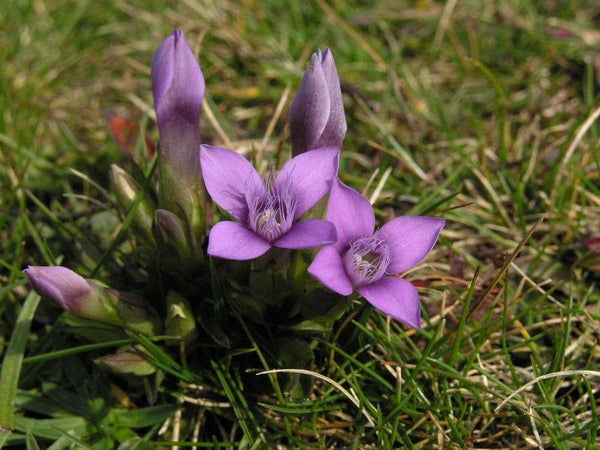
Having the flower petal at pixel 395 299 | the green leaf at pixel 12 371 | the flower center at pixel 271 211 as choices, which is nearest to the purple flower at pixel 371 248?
the flower petal at pixel 395 299

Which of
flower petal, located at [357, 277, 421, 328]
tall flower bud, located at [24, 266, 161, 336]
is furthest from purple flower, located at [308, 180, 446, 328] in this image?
tall flower bud, located at [24, 266, 161, 336]

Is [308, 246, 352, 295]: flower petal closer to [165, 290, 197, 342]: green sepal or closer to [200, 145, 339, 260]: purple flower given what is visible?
[200, 145, 339, 260]: purple flower

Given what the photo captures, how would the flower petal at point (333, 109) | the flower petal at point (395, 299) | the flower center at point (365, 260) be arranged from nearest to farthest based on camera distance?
the flower petal at point (395, 299)
the flower center at point (365, 260)
the flower petal at point (333, 109)

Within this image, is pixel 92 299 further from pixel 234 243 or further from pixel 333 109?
pixel 333 109

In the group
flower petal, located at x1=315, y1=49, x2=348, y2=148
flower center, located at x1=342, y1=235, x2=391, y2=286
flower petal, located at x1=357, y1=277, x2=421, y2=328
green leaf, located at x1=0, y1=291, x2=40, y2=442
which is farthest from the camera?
green leaf, located at x1=0, y1=291, x2=40, y2=442

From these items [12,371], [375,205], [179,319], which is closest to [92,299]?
[179,319]

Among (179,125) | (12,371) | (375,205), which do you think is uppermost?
(179,125)

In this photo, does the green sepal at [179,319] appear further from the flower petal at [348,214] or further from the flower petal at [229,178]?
the flower petal at [348,214]
